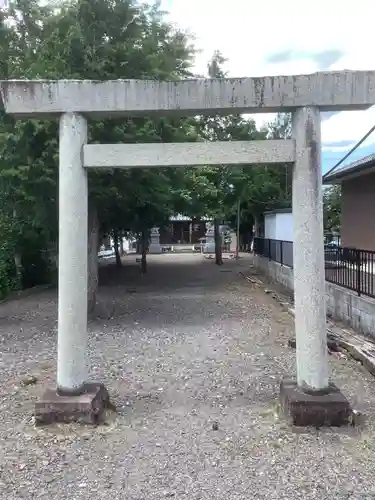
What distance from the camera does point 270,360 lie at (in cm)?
696

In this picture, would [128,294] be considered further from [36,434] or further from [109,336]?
[36,434]

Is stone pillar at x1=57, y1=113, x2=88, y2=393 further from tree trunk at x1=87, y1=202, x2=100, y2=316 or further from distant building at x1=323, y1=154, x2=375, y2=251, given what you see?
distant building at x1=323, y1=154, x2=375, y2=251

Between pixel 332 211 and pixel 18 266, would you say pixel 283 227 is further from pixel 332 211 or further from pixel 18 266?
pixel 332 211

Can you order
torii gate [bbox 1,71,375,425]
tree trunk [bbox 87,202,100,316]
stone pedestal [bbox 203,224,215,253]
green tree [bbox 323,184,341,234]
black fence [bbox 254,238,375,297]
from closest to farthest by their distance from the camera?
torii gate [bbox 1,71,375,425] < black fence [bbox 254,238,375,297] < tree trunk [bbox 87,202,100,316] < stone pedestal [bbox 203,224,215,253] < green tree [bbox 323,184,341,234]

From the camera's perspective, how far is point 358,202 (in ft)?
50.0

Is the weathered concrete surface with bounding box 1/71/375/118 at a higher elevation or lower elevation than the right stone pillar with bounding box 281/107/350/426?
higher

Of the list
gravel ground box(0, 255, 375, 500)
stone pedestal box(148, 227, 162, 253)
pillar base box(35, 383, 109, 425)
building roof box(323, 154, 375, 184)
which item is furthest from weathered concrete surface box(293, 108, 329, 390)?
stone pedestal box(148, 227, 162, 253)

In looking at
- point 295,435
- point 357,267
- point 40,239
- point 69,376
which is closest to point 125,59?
point 357,267

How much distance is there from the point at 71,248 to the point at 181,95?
67.9 inches

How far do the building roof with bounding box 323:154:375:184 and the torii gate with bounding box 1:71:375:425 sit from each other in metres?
8.16

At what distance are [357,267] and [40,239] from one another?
33.6 ft

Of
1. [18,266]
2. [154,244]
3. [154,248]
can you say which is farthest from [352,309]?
[154,244]

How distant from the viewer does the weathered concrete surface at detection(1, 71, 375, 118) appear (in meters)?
4.53

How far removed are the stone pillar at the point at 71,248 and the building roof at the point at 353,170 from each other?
362 inches
